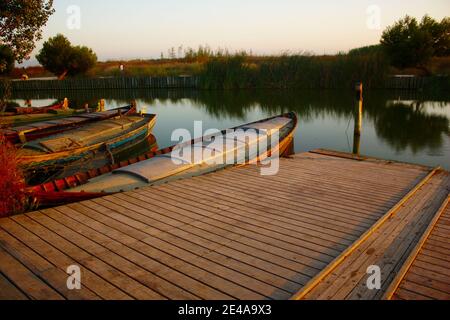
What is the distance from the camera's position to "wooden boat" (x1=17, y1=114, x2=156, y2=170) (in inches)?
498

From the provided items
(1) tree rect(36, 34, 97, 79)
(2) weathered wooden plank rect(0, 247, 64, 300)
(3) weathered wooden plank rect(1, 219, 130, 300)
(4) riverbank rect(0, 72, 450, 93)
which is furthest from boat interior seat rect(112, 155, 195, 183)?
(1) tree rect(36, 34, 97, 79)

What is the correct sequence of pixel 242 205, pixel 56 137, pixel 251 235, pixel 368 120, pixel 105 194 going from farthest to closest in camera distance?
pixel 368 120, pixel 56 137, pixel 105 194, pixel 242 205, pixel 251 235

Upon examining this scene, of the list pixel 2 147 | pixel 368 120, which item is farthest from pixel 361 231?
pixel 368 120

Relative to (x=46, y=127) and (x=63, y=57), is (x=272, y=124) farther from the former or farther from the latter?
(x=63, y=57)

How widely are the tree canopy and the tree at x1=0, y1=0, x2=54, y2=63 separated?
3940 centimetres

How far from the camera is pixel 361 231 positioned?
6027mm

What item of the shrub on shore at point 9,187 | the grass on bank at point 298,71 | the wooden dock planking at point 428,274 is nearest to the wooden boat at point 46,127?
the shrub on shore at point 9,187

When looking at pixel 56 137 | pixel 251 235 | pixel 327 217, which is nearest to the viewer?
pixel 251 235

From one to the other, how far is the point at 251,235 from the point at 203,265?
125 centimetres

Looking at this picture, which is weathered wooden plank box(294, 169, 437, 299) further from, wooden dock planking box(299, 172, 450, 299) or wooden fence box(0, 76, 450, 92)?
wooden fence box(0, 76, 450, 92)

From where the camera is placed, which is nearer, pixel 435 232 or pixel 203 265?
pixel 203 265

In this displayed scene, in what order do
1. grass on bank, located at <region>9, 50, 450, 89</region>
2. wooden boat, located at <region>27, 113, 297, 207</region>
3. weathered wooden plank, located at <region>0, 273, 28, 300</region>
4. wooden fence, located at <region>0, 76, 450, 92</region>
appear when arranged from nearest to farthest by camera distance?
weathered wooden plank, located at <region>0, 273, 28, 300</region>
wooden boat, located at <region>27, 113, 297, 207</region>
grass on bank, located at <region>9, 50, 450, 89</region>
wooden fence, located at <region>0, 76, 450, 92</region>

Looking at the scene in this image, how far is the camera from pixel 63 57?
171ft
